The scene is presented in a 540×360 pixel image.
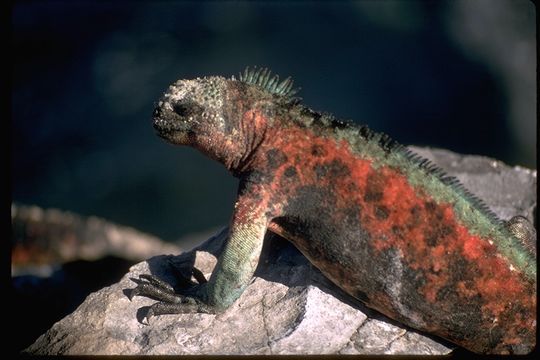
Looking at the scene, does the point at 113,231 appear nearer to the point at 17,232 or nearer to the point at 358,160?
the point at 17,232

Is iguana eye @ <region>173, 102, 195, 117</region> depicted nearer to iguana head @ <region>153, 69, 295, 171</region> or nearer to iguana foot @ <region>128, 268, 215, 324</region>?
iguana head @ <region>153, 69, 295, 171</region>

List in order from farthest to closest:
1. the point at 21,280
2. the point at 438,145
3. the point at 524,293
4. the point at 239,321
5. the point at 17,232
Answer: the point at 438,145, the point at 17,232, the point at 21,280, the point at 239,321, the point at 524,293

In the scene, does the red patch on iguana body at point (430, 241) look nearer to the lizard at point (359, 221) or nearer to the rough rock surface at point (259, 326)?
the lizard at point (359, 221)

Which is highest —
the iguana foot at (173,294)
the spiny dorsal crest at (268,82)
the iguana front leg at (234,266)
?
the spiny dorsal crest at (268,82)

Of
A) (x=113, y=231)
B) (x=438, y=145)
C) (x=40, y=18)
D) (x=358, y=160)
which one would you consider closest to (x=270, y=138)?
(x=358, y=160)

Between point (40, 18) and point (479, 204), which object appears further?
point (40, 18)

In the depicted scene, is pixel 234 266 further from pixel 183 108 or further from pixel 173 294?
pixel 183 108

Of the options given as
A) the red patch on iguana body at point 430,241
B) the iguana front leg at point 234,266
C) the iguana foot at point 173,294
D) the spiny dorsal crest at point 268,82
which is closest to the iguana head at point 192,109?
the spiny dorsal crest at point 268,82

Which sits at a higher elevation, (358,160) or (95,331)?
(358,160)
